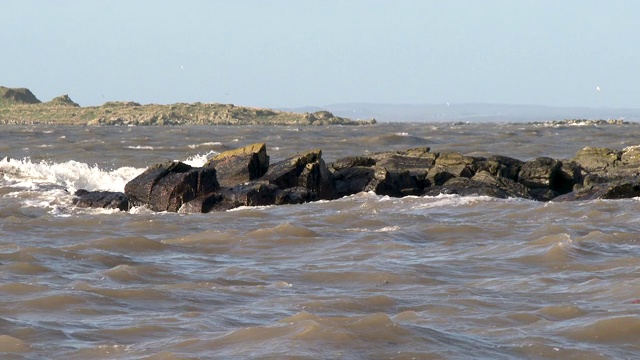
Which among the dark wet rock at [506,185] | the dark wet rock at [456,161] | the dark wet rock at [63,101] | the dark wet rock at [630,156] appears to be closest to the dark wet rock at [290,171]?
the dark wet rock at [506,185]

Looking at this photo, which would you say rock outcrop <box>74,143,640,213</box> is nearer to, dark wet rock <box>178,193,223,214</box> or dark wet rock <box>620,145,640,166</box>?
dark wet rock <box>178,193,223,214</box>

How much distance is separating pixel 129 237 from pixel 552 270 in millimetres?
6060

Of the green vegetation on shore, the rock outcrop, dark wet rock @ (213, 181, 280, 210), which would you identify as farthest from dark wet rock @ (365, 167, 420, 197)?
the green vegetation on shore

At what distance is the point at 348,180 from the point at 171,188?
3.86 meters

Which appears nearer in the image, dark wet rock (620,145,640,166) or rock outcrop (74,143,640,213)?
rock outcrop (74,143,640,213)

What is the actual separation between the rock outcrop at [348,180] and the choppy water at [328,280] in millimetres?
721

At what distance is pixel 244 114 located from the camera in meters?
102

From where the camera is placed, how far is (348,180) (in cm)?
2331

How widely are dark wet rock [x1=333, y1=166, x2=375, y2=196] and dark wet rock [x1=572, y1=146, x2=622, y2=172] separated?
20.2ft

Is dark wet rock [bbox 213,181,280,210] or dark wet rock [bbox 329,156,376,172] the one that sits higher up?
dark wet rock [bbox 329,156,376,172]

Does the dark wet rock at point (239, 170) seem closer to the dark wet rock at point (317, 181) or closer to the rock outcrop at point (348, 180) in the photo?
the rock outcrop at point (348, 180)

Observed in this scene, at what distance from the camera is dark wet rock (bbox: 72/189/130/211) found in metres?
21.2

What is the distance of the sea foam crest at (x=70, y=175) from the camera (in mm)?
27388

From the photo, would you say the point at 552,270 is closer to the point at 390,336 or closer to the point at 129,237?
the point at 390,336
